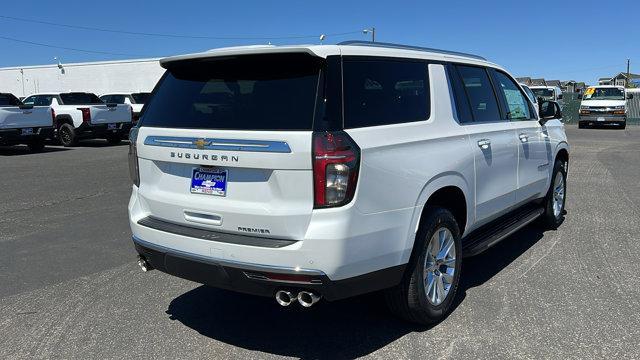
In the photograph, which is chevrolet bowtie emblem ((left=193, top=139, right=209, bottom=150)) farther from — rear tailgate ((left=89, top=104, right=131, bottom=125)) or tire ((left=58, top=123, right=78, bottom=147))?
tire ((left=58, top=123, right=78, bottom=147))

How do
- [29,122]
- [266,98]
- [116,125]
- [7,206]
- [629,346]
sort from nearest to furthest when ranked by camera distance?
[266,98] → [629,346] → [7,206] → [29,122] → [116,125]

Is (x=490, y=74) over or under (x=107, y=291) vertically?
over

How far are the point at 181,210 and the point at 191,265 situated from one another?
362 mm

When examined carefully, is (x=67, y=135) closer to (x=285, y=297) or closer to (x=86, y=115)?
(x=86, y=115)

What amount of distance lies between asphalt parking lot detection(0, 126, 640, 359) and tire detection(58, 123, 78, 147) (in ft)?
41.0

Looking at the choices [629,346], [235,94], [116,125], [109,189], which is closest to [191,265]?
[235,94]

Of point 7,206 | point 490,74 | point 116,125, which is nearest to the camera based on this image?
point 490,74

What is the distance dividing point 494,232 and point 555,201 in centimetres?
221

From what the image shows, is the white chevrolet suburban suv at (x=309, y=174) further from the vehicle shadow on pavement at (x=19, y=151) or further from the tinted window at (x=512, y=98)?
the vehicle shadow on pavement at (x=19, y=151)

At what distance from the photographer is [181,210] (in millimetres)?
3496

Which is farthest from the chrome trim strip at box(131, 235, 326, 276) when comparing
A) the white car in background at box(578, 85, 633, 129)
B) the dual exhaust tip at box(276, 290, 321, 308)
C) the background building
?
the background building

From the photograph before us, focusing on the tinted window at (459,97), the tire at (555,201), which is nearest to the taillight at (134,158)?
the tinted window at (459,97)

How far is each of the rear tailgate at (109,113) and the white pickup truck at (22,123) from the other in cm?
155

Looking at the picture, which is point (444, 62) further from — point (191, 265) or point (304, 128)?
point (191, 265)
